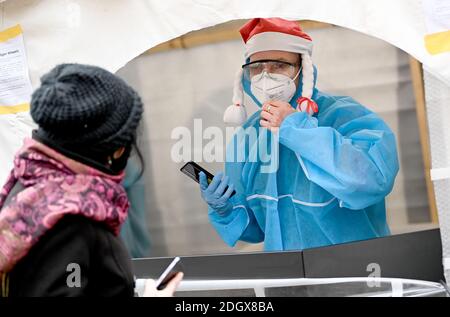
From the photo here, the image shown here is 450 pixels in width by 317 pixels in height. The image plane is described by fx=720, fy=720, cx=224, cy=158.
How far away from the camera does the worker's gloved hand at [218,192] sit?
3.06 meters

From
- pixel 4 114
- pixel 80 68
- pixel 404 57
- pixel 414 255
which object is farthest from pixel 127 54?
pixel 404 57

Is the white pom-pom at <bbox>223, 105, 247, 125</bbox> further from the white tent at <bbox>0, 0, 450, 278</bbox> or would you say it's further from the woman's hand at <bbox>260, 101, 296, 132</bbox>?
the white tent at <bbox>0, 0, 450, 278</bbox>

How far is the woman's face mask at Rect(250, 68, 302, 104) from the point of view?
295cm

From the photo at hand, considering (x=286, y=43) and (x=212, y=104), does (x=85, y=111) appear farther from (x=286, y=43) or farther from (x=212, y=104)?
(x=212, y=104)

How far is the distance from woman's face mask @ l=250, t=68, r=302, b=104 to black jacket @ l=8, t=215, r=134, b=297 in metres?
1.42

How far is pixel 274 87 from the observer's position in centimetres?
295

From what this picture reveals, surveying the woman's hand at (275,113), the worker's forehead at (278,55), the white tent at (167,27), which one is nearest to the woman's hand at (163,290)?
the white tent at (167,27)

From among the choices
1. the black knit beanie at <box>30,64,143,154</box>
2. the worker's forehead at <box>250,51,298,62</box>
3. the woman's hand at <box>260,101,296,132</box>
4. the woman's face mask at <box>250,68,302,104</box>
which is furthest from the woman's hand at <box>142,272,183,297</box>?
the worker's forehead at <box>250,51,298,62</box>

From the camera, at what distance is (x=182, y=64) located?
13.2 feet

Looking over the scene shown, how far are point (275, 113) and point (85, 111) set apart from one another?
1.35 metres

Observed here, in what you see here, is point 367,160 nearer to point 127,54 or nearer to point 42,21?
point 127,54
